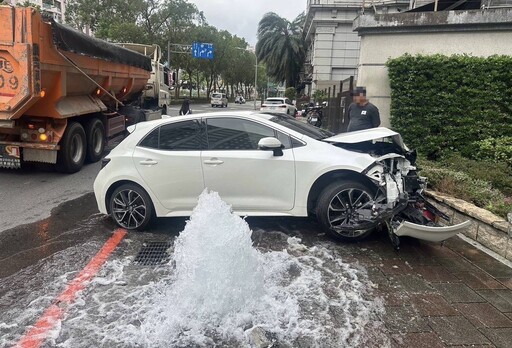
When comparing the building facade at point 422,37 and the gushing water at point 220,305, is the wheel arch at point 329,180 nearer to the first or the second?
the gushing water at point 220,305

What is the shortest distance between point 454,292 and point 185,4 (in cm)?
4244

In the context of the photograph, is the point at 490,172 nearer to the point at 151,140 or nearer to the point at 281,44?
the point at 151,140

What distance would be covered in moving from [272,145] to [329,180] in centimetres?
81

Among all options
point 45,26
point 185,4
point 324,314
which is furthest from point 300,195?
point 185,4

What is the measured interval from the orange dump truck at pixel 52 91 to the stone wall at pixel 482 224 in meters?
6.77

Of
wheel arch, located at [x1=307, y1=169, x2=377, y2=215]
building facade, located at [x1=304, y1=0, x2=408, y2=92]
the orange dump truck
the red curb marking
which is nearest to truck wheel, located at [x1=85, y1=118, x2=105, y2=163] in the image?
the orange dump truck

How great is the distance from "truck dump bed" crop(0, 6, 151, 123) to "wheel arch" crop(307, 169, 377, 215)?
5139mm

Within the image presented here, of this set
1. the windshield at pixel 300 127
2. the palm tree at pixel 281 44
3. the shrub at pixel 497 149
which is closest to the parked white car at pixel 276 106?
the palm tree at pixel 281 44

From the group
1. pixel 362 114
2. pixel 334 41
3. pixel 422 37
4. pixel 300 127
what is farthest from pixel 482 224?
pixel 334 41

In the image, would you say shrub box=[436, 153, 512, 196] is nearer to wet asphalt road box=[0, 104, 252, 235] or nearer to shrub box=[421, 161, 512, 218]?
shrub box=[421, 161, 512, 218]

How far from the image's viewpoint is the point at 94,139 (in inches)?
392

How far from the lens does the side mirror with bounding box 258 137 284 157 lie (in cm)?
471

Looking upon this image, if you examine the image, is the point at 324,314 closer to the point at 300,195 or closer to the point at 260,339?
the point at 260,339

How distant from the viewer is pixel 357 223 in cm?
452
